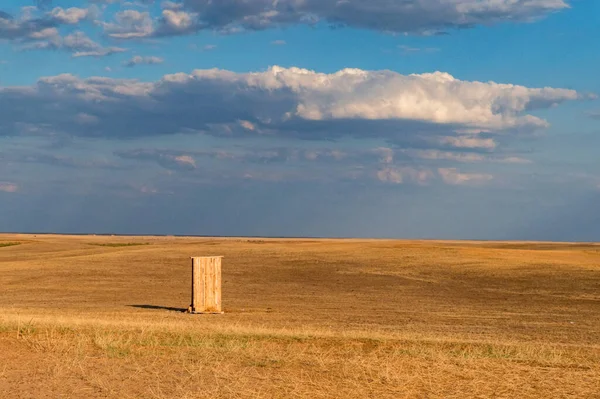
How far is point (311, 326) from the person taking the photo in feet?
75.3

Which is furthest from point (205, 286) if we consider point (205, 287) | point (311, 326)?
point (311, 326)

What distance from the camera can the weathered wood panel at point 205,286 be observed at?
1115 inches

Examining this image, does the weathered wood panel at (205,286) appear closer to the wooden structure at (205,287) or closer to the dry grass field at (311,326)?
the wooden structure at (205,287)

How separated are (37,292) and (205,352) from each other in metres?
24.7

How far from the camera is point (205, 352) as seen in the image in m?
14.4

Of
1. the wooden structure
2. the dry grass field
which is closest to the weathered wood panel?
the wooden structure

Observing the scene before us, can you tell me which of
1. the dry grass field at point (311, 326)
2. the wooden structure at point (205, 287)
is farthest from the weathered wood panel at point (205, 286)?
the dry grass field at point (311, 326)

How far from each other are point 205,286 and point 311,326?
258 inches

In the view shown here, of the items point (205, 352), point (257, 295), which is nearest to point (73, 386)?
point (205, 352)

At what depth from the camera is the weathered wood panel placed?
28.3 metres

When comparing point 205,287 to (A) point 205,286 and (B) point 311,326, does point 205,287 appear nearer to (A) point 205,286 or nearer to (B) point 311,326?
(A) point 205,286

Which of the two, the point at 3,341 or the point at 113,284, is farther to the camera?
the point at 113,284

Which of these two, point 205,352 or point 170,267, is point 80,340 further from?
point 170,267

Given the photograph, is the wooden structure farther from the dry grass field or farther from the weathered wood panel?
the dry grass field
